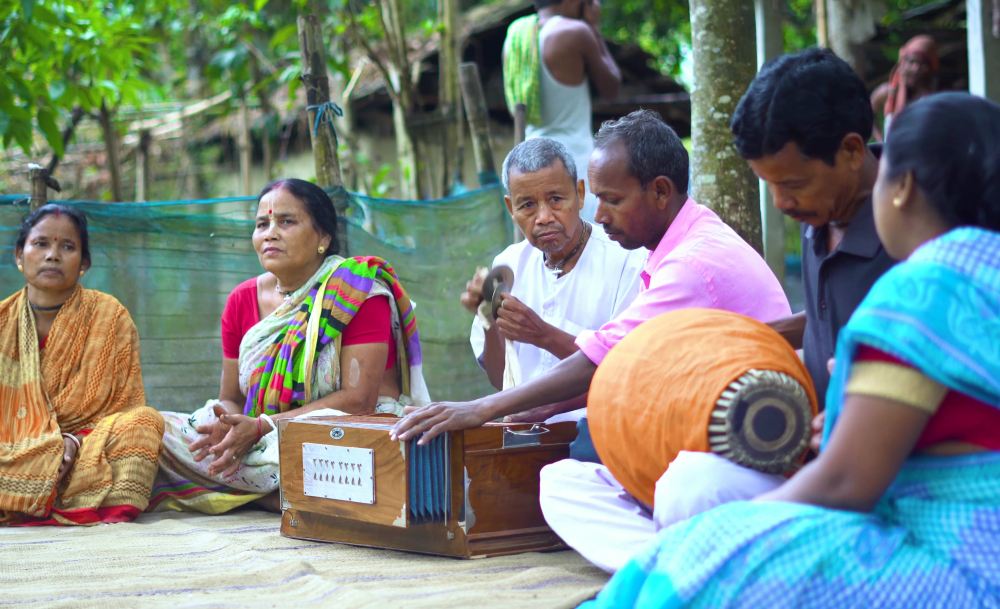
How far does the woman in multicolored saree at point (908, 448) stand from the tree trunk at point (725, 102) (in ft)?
8.41

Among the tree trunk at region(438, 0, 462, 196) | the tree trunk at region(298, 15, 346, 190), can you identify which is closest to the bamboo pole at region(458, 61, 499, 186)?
the tree trunk at region(298, 15, 346, 190)

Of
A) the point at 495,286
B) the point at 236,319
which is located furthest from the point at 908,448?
the point at 236,319

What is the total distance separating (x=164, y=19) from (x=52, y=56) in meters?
7.50

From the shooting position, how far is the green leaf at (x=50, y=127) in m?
5.27

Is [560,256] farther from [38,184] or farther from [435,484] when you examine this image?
[38,184]

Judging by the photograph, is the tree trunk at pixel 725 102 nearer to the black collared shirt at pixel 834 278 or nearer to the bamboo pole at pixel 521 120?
the bamboo pole at pixel 521 120

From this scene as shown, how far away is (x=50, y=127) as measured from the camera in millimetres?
5312

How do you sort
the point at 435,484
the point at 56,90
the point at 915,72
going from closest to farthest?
1. the point at 435,484
2. the point at 56,90
3. the point at 915,72

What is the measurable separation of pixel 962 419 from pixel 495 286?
6.29ft

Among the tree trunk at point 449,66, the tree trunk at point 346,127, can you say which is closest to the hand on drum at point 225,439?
the tree trunk at point 346,127

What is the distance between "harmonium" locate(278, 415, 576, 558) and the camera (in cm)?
296

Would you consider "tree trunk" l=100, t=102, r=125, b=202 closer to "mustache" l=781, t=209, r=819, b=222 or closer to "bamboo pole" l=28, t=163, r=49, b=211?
"bamboo pole" l=28, t=163, r=49, b=211

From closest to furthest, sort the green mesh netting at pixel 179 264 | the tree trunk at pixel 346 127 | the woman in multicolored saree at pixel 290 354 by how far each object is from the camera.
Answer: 1. the woman in multicolored saree at pixel 290 354
2. the green mesh netting at pixel 179 264
3. the tree trunk at pixel 346 127

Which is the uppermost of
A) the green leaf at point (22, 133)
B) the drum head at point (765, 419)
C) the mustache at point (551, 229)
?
the green leaf at point (22, 133)
